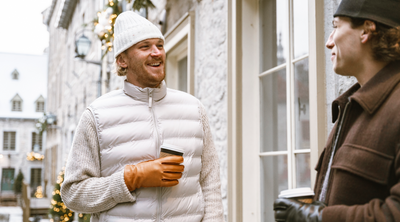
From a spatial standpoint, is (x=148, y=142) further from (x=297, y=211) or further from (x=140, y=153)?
(x=297, y=211)

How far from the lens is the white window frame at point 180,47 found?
4.70 m

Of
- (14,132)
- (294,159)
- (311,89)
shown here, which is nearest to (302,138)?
(294,159)

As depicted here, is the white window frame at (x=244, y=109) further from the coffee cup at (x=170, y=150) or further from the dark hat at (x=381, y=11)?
the dark hat at (x=381, y=11)

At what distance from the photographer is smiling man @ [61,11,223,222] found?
6.41 ft

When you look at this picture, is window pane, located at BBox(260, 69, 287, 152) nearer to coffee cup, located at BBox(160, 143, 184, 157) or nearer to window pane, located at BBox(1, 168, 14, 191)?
coffee cup, located at BBox(160, 143, 184, 157)

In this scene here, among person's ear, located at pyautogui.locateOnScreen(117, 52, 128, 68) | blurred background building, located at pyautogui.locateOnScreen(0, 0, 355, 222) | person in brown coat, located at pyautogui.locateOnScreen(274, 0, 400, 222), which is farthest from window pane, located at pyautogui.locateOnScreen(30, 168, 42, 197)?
person in brown coat, located at pyautogui.locateOnScreen(274, 0, 400, 222)

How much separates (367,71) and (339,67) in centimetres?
9

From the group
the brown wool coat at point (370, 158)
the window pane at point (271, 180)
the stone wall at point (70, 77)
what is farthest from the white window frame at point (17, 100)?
the brown wool coat at point (370, 158)

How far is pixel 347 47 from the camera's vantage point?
134 centimetres

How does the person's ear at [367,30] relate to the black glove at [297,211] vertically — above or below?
above

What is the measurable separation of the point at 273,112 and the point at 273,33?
0.62 metres

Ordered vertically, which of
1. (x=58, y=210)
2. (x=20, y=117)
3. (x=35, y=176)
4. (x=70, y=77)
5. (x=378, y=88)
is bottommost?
(x=35, y=176)

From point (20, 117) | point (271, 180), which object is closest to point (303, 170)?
point (271, 180)

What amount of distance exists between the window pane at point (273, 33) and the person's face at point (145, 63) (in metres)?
1.28
